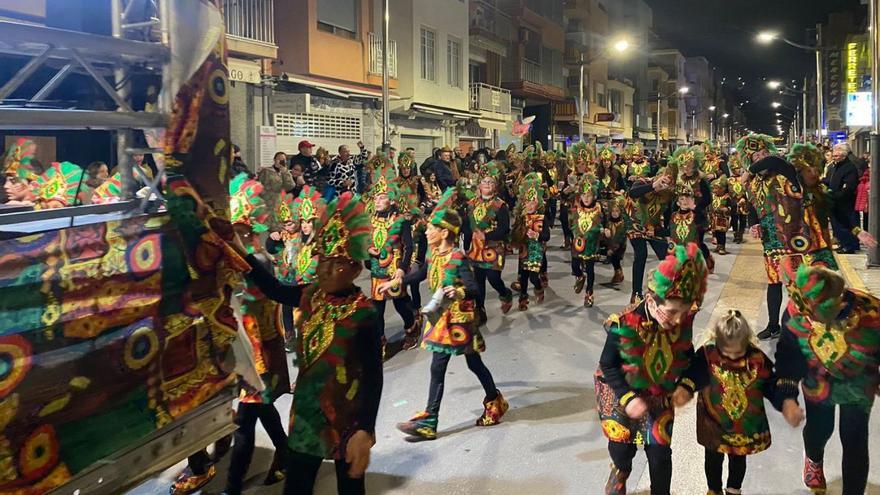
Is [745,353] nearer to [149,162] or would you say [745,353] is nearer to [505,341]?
[149,162]

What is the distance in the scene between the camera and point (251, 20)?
17125 mm

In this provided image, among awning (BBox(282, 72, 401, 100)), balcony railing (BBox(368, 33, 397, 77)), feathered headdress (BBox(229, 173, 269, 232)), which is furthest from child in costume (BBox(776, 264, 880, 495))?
balcony railing (BBox(368, 33, 397, 77))

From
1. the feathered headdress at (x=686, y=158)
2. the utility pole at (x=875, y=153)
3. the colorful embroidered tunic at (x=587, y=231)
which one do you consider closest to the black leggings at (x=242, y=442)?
the colorful embroidered tunic at (x=587, y=231)

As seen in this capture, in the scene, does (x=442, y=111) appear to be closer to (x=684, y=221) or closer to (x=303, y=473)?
(x=684, y=221)

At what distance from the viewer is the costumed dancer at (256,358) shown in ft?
14.6

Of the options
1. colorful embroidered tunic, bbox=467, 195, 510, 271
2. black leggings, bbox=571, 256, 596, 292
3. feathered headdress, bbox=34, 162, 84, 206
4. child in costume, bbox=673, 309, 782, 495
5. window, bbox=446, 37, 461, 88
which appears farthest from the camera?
window, bbox=446, 37, 461, 88

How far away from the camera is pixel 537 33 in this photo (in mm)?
38938

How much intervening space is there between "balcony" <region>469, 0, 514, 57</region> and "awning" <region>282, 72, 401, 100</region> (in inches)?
409

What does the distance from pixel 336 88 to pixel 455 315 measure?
15352mm

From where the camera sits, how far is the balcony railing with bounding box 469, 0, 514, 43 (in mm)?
30797

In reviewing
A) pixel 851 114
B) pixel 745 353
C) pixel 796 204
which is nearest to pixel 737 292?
pixel 796 204

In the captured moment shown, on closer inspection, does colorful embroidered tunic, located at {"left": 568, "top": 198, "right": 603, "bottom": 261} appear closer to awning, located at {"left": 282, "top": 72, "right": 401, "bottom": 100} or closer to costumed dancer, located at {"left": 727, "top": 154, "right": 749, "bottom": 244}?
costumed dancer, located at {"left": 727, "top": 154, "right": 749, "bottom": 244}

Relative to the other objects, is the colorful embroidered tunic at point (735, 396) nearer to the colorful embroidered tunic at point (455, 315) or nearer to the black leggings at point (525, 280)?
the colorful embroidered tunic at point (455, 315)

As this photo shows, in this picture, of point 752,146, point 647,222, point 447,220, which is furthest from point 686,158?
point 447,220
